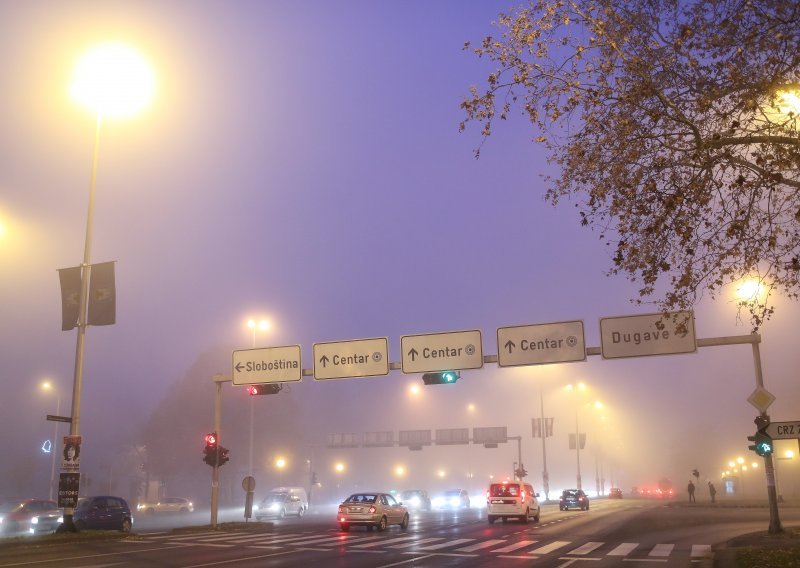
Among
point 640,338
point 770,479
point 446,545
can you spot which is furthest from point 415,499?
point 446,545

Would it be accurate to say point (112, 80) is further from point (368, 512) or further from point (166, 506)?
point (166, 506)

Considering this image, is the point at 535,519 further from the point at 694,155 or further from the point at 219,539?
the point at 694,155

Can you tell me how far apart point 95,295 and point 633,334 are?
19350 mm

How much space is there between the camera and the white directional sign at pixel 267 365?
31.4 metres

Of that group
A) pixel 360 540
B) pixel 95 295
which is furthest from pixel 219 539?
pixel 95 295

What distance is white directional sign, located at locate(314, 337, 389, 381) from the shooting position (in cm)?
2992

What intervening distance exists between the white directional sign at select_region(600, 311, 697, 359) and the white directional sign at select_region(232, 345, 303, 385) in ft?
43.3

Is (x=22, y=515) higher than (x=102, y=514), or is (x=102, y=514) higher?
(x=102, y=514)

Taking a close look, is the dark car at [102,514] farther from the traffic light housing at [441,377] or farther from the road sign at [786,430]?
the road sign at [786,430]

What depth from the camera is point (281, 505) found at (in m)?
45.8

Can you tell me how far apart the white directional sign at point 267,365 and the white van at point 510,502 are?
36.2 feet

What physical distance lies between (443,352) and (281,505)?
73.7 ft

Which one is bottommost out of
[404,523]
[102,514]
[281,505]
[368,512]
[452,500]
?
[452,500]

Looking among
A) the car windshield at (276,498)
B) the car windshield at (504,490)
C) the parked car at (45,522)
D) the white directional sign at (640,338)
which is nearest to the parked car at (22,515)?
the parked car at (45,522)
